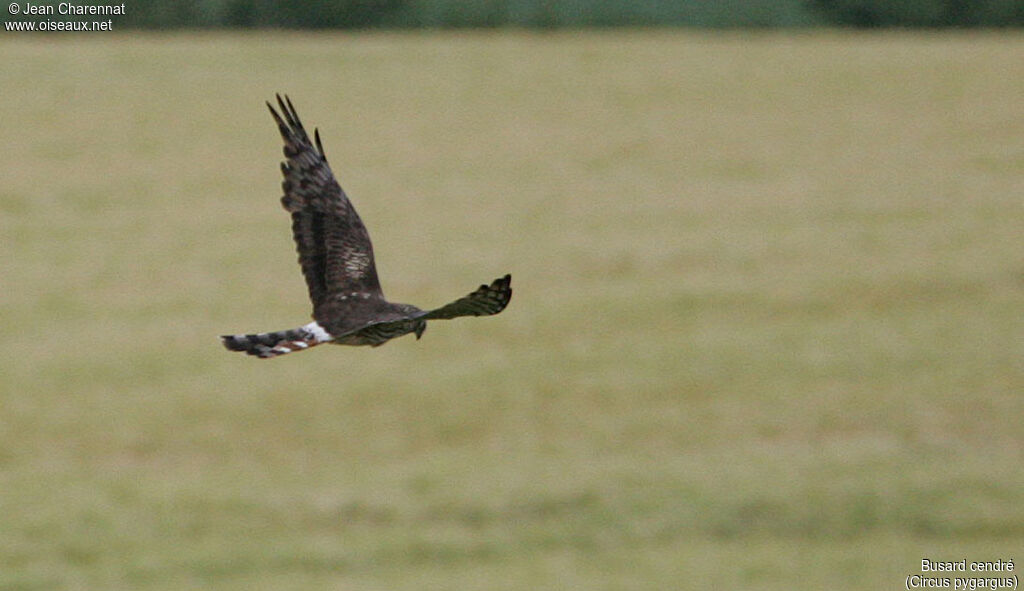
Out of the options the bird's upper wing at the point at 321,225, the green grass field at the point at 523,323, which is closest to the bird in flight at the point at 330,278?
the bird's upper wing at the point at 321,225

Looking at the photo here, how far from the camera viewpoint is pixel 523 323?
3167cm

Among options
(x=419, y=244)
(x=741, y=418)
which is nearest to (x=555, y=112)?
(x=419, y=244)

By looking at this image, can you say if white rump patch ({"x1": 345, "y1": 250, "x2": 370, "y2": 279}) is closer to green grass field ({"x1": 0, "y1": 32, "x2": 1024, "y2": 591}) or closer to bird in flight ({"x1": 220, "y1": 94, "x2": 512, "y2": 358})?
bird in flight ({"x1": 220, "y1": 94, "x2": 512, "y2": 358})

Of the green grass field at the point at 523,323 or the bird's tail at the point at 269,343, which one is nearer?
the bird's tail at the point at 269,343

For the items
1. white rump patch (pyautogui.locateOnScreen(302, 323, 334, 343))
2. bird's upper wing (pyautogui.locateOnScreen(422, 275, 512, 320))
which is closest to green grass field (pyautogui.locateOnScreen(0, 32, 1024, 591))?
white rump patch (pyautogui.locateOnScreen(302, 323, 334, 343))

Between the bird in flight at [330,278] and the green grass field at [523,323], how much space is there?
14156 mm

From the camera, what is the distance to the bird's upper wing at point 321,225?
466cm

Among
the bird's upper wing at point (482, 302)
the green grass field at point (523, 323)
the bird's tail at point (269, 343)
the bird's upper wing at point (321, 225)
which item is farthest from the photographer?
the green grass field at point (523, 323)

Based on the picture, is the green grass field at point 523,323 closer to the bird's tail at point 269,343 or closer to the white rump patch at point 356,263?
the white rump patch at point 356,263

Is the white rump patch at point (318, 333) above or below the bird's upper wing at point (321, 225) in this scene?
below

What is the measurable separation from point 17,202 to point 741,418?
23.0 metres

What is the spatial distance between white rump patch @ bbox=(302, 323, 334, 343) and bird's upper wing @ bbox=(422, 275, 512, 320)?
0.44 metres

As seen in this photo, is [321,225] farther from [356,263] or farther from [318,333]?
[318,333]

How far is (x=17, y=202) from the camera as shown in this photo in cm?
4078
